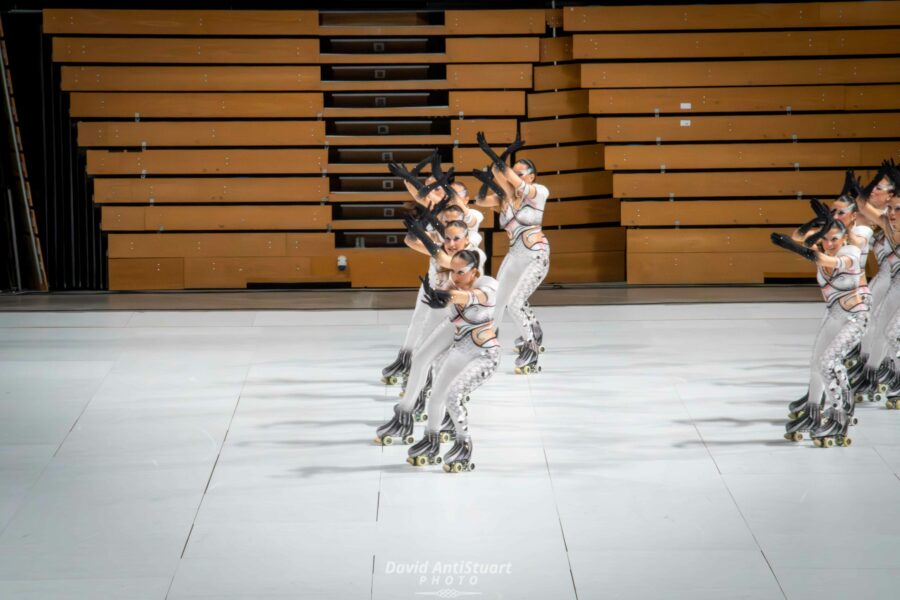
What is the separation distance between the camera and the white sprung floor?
6496 mm

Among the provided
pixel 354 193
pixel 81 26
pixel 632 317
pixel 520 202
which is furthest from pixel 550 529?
pixel 81 26

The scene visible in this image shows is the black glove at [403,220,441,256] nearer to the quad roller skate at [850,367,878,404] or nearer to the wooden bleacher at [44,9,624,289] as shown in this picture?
the quad roller skate at [850,367,878,404]

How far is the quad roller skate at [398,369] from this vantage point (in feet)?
34.8

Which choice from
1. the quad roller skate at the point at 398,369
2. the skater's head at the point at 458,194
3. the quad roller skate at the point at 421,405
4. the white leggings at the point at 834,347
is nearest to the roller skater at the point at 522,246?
the quad roller skate at the point at 398,369

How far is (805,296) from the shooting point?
1512 cm

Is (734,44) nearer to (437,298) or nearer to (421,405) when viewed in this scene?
(421,405)

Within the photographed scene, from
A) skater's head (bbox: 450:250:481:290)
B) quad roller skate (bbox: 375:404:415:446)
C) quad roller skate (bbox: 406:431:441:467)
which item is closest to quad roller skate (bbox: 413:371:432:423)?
quad roller skate (bbox: 375:404:415:446)

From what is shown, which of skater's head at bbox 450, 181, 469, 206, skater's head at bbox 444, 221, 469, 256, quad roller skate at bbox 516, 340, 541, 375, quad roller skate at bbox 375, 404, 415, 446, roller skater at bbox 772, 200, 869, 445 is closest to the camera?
skater's head at bbox 444, 221, 469, 256

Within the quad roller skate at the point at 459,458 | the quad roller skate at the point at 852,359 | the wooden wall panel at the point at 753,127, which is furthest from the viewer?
the wooden wall panel at the point at 753,127

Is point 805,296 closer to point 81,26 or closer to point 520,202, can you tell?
point 520,202

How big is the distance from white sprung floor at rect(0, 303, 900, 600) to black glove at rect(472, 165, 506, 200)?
5.08 feet

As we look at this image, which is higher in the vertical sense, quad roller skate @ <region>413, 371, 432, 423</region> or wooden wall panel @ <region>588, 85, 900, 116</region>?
wooden wall panel @ <region>588, 85, 900, 116</region>

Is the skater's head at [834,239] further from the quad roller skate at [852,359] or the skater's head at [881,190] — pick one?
the quad roller skate at [852,359]

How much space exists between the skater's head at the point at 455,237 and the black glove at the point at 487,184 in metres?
2.01
